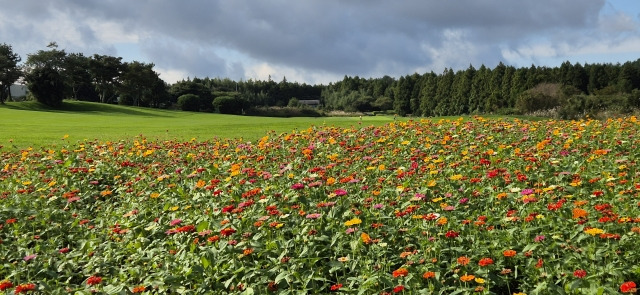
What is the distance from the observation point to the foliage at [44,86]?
4688 cm

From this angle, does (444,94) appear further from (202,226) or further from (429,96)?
(202,226)

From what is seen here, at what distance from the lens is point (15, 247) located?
477 cm

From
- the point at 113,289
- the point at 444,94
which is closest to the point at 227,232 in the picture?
the point at 113,289

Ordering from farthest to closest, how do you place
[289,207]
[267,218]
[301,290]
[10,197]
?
[10,197] → [289,207] → [267,218] → [301,290]

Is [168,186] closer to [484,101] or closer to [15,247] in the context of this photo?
[15,247]

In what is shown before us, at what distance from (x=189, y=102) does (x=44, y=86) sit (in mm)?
15353

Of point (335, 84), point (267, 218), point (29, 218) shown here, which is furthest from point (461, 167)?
point (335, 84)

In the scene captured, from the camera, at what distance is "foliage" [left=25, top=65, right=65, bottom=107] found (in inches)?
1845

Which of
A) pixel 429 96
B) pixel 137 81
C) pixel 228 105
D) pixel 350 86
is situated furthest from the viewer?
pixel 350 86

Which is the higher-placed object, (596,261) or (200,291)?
(596,261)

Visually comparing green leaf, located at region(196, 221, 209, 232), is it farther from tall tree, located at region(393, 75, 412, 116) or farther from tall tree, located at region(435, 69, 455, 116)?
tall tree, located at region(393, 75, 412, 116)

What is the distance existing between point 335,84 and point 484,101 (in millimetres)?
40789

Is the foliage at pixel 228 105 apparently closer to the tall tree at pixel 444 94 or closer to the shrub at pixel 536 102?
the tall tree at pixel 444 94

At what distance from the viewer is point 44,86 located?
4697 cm
